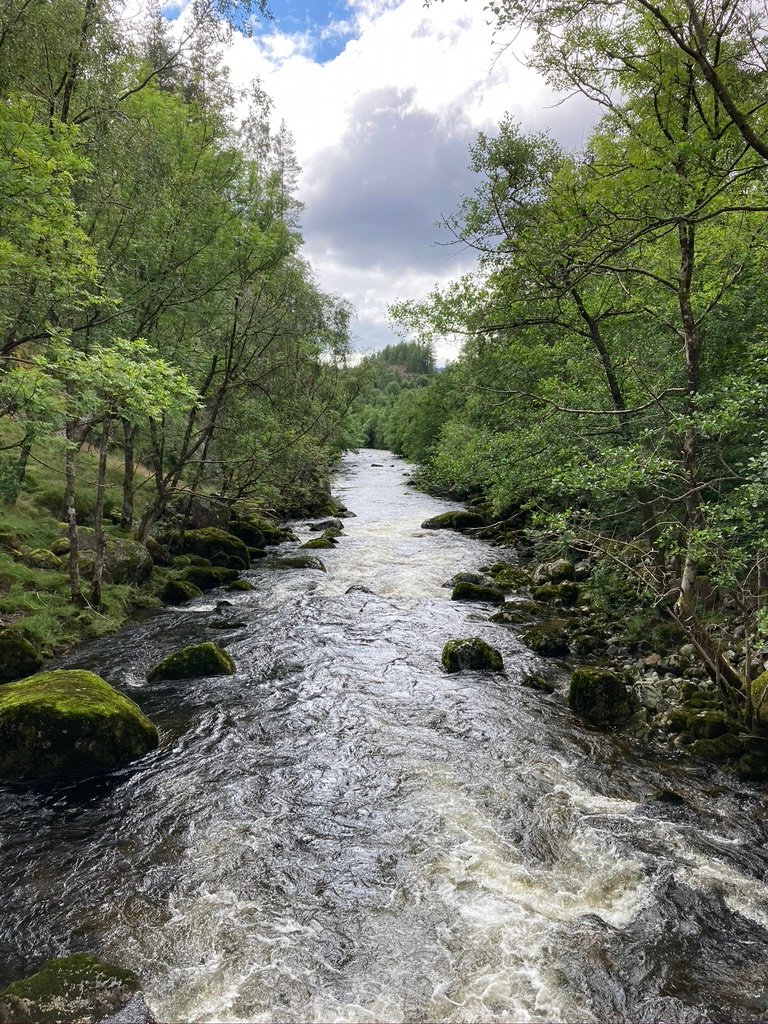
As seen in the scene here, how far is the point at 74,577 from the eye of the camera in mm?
14055

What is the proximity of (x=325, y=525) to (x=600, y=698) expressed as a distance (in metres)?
20.5

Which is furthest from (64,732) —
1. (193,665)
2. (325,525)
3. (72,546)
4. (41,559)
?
(325,525)

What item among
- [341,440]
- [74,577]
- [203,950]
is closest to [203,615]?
[74,577]

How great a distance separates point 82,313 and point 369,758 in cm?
1207

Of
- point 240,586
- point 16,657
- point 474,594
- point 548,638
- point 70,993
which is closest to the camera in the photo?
point 70,993

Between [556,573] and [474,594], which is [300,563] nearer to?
[474,594]

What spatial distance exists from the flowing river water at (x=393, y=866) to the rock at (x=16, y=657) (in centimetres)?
190

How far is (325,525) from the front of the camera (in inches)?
1153

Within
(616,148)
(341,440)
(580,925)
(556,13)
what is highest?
(616,148)

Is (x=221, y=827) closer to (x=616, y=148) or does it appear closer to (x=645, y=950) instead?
(x=645, y=950)

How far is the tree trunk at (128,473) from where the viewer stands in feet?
60.3

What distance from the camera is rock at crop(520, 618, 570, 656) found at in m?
13.6

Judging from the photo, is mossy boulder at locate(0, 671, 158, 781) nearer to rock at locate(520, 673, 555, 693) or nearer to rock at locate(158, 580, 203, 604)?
rock at locate(520, 673, 555, 693)

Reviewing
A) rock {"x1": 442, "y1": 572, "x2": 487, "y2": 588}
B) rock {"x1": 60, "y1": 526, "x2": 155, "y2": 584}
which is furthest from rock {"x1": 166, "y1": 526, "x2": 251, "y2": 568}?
rock {"x1": 442, "y1": 572, "x2": 487, "y2": 588}
